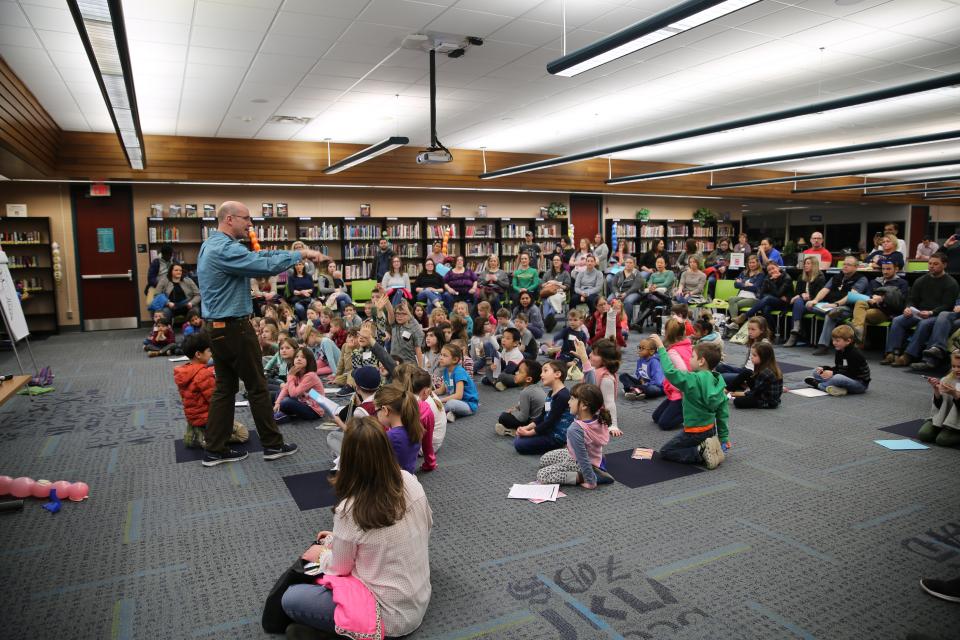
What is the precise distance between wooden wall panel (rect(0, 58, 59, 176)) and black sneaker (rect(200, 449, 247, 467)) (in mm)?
4816

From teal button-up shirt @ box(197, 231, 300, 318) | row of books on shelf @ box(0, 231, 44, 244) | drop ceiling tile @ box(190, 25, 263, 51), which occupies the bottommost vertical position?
teal button-up shirt @ box(197, 231, 300, 318)

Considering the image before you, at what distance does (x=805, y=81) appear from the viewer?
790 centimetres

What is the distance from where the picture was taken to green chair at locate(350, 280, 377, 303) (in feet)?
36.3

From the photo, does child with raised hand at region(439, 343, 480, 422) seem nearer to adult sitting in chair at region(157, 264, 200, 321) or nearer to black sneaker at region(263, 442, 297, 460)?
black sneaker at region(263, 442, 297, 460)

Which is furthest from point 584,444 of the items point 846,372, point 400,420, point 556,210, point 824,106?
point 556,210

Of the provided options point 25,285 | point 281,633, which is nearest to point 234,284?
point 281,633

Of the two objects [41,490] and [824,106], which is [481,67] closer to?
[824,106]

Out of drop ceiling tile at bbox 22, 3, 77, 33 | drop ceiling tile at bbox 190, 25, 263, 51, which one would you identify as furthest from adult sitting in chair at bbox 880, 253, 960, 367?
drop ceiling tile at bbox 22, 3, 77, 33

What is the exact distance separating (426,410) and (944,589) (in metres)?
2.73

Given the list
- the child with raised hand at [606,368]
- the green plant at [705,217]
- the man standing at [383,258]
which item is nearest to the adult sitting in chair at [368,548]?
the child with raised hand at [606,368]

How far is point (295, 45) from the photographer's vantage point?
6051mm

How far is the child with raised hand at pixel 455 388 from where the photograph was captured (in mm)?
5406

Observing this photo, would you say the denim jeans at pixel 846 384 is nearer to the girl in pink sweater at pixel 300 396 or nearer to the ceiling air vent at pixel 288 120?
the girl in pink sweater at pixel 300 396

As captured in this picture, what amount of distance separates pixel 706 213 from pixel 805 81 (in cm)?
960
